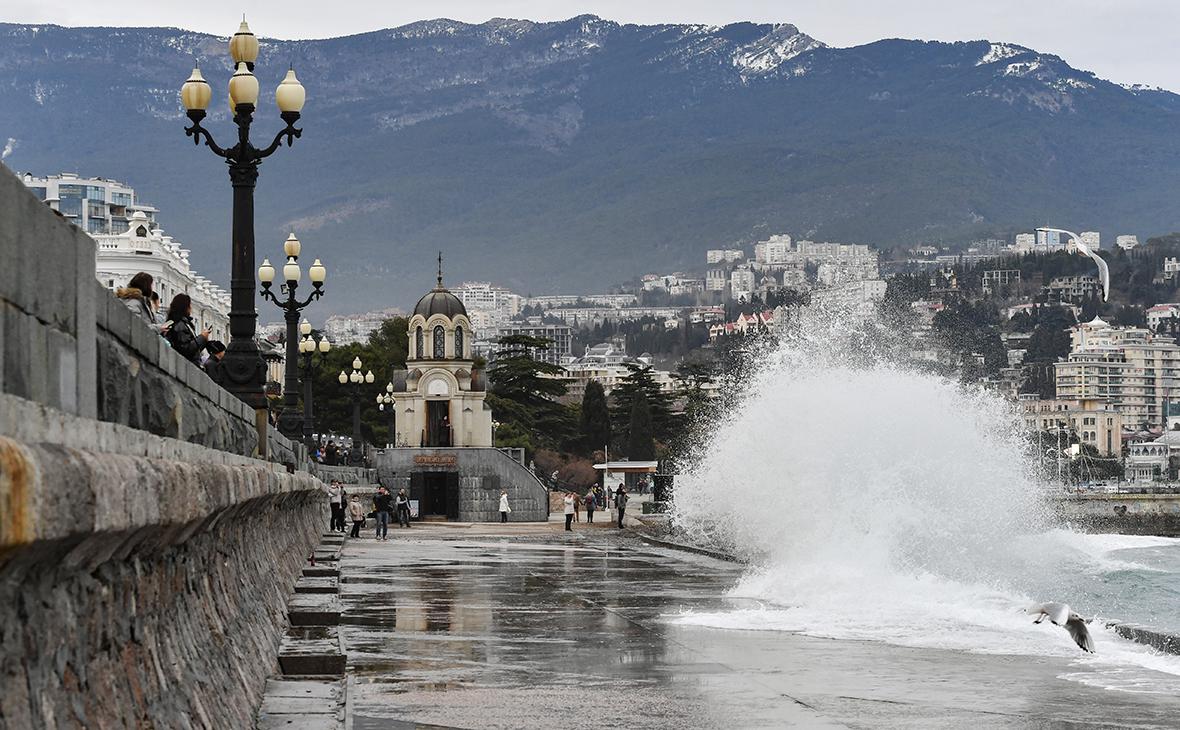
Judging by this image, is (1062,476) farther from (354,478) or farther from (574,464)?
(354,478)

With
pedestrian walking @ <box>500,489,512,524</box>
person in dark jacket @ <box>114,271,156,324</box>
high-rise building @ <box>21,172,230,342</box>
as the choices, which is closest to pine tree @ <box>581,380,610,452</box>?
high-rise building @ <box>21,172,230,342</box>

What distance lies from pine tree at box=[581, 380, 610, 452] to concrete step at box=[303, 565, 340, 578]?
344 feet

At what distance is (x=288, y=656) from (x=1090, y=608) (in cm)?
2599

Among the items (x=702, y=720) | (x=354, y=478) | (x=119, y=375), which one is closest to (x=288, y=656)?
(x=702, y=720)

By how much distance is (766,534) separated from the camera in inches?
1248

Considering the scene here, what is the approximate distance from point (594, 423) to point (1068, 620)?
355 ft

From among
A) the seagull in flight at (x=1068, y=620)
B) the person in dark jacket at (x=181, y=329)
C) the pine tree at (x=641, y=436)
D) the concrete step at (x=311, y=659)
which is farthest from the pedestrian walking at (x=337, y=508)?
the pine tree at (x=641, y=436)

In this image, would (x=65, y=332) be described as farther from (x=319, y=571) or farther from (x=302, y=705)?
(x=319, y=571)

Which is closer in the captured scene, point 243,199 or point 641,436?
point 243,199

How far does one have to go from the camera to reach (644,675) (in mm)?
13359

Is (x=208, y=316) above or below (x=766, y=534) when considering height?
above

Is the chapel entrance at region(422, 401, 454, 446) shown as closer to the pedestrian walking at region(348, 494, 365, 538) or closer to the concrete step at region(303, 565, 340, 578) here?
the pedestrian walking at region(348, 494, 365, 538)

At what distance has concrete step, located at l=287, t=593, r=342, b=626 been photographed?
12.8 meters

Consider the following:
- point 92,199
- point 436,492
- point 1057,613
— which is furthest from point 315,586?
point 92,199
